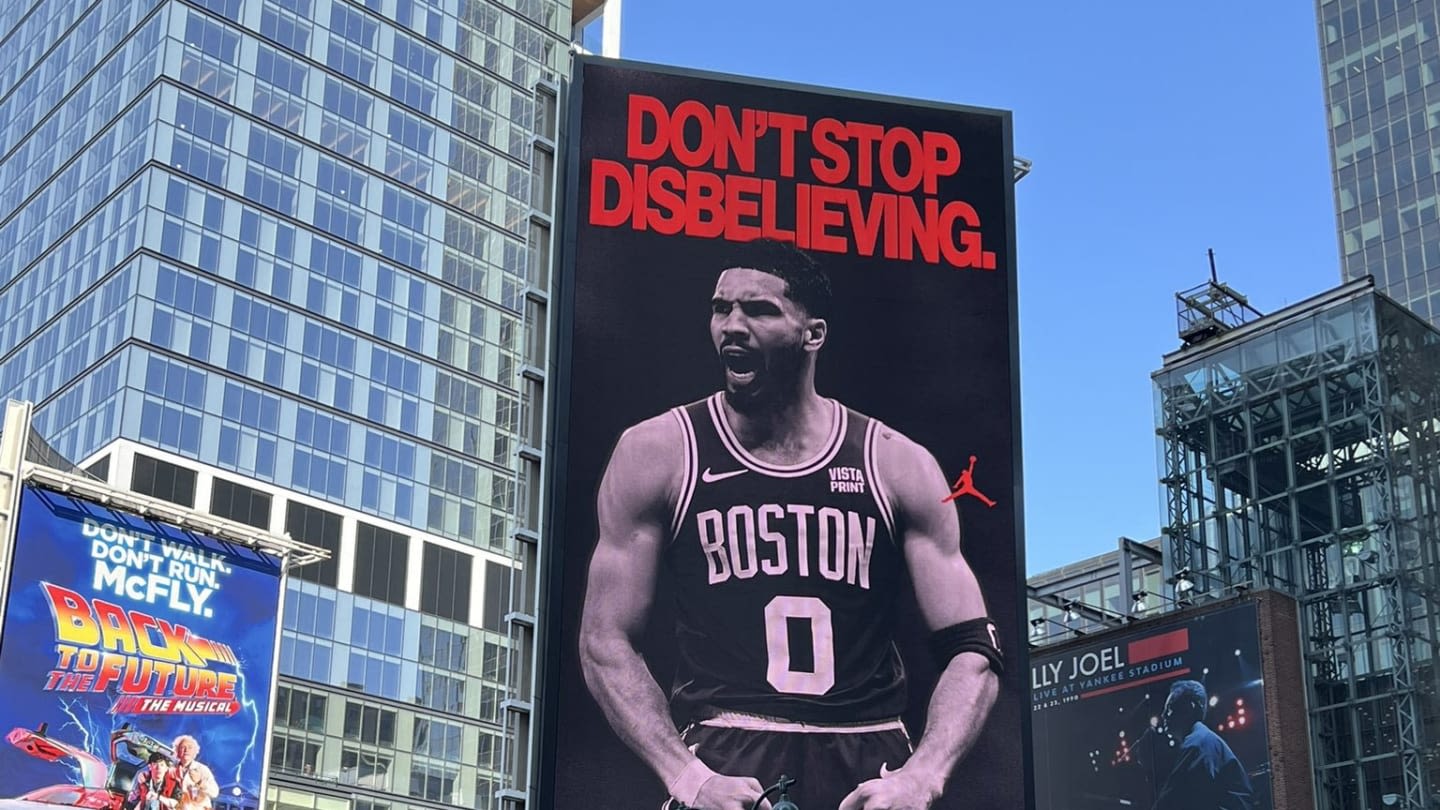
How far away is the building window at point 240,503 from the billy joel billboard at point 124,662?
35341mm

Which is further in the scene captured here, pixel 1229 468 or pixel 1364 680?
pixel 1229 468

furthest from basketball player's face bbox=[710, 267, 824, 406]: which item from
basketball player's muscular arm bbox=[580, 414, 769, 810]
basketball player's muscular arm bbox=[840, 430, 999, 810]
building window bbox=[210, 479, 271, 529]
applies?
building window bbox=[210, 479, 271, 529]

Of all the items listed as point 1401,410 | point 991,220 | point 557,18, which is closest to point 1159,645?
point 1401,410

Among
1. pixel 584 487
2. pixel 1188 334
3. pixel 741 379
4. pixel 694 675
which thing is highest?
pixel 1188 334

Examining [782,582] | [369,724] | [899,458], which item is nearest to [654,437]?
[782,582]

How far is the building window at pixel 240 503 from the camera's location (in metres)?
100

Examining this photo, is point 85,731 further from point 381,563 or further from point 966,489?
point 381,563

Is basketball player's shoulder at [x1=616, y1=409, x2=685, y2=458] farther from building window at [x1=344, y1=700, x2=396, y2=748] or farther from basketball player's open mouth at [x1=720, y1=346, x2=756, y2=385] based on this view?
building window at [x1=344, y1=700, x2=396, y2=748]

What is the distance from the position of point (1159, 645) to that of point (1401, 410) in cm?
1253

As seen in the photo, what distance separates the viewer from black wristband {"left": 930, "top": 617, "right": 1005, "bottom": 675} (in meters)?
43.1

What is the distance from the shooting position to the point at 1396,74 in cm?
14000

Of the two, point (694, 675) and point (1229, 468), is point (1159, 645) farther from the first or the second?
point (694, 675)

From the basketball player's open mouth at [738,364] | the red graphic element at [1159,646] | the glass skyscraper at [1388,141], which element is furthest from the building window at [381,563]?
the glass skyscraper at [1388,141]

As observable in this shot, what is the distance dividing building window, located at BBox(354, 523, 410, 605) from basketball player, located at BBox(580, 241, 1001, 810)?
216 ft
